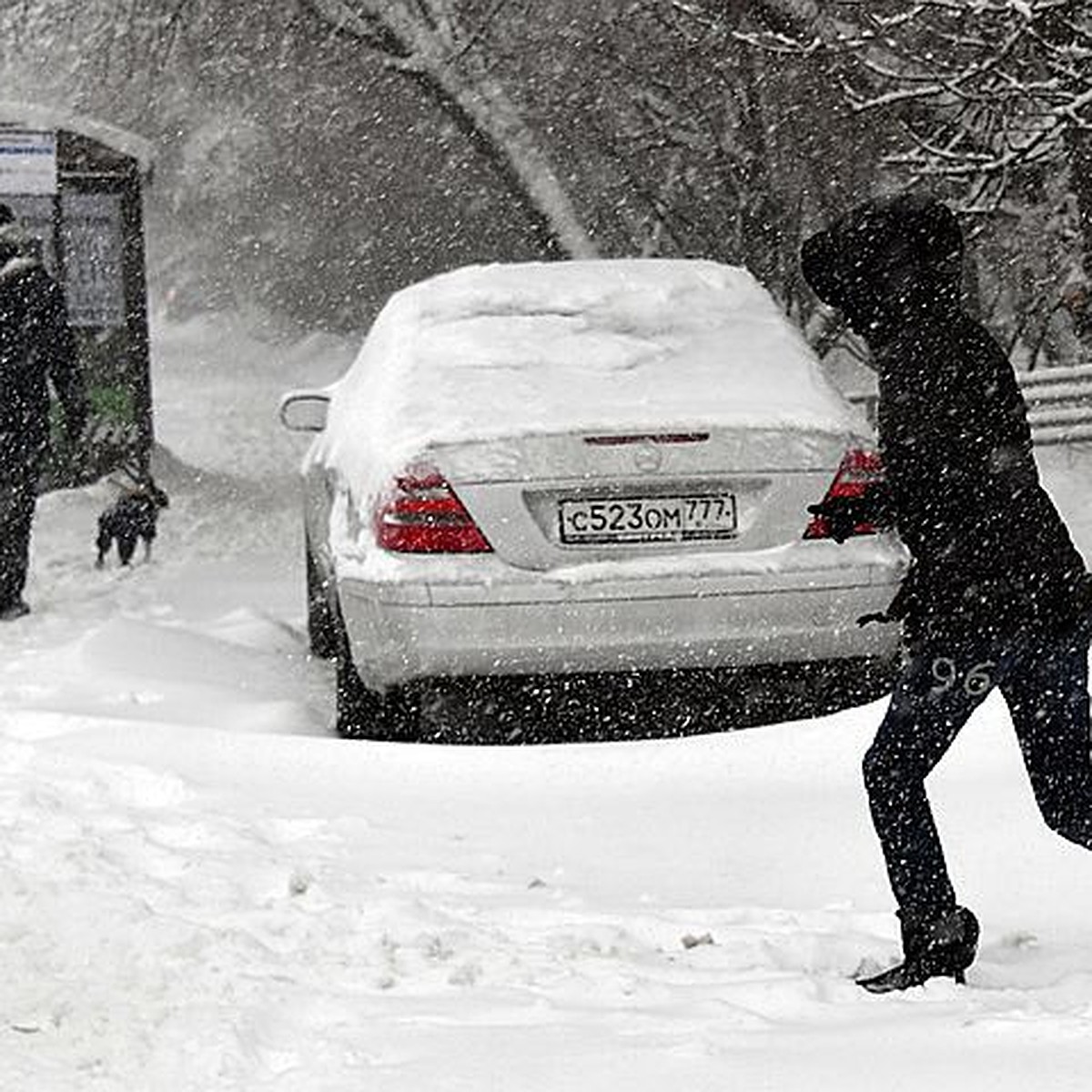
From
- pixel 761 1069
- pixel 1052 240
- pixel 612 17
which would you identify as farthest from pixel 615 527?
pixel 612 17

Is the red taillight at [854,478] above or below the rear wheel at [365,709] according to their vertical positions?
above

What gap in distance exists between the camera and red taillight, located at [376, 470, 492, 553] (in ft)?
21.7

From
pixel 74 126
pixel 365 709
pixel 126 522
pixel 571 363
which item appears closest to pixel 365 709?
pixel 365 709

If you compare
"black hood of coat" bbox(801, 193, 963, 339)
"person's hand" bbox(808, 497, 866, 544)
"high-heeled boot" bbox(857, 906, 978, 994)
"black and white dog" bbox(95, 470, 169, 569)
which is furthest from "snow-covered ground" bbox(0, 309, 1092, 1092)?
"black and white dog" bbox(95, 470, 169, 569)

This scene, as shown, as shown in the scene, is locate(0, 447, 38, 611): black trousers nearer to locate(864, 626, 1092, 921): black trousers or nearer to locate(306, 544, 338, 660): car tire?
locate(306, 544, 338, 660): car tire

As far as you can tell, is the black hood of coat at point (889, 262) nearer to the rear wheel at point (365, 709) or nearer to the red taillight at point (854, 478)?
the red taillight at point (854, 478)

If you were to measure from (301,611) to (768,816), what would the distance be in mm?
5776

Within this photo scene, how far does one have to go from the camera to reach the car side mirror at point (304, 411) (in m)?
9.02

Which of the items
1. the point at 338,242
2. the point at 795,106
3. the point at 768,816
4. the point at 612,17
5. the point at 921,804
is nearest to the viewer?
the point at 921,804

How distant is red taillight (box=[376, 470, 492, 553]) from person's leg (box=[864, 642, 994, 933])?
2.26 m

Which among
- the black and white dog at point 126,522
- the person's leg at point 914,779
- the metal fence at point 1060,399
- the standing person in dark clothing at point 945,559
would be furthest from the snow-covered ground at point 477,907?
the metal fence at point 1060,399

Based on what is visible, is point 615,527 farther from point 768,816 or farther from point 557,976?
point 557,976

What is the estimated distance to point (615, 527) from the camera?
21.7 feet

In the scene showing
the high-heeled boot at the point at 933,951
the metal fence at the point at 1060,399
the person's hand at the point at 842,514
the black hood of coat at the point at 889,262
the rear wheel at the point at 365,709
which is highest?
the black hood of coat at the point at 889,262
